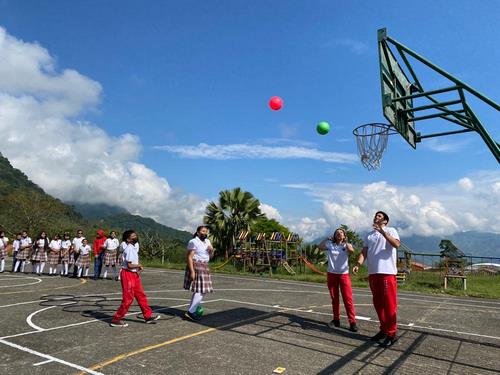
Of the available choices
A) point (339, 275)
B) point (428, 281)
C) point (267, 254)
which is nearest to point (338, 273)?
point (339, 275)

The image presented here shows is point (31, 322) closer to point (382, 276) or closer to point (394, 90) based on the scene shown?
point (382, 276)

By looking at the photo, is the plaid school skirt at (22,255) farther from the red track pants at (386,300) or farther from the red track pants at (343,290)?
the red track pants at (386,300)

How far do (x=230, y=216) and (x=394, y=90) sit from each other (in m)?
22.3

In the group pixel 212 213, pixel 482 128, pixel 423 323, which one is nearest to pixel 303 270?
pixel 212 213

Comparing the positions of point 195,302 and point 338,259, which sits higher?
point 338,259

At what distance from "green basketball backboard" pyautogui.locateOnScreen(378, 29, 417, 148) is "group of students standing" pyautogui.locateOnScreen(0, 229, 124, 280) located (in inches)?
441

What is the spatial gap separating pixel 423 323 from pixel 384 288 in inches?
108

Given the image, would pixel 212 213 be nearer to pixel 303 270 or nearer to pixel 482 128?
pixel 303 270

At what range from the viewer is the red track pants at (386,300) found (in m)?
6.47

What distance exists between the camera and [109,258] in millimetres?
15625

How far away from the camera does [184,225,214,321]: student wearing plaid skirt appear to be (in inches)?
310

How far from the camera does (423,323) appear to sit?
855 centimetres

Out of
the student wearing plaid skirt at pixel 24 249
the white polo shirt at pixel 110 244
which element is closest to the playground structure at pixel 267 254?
the white polo shirt at pixel 110 244

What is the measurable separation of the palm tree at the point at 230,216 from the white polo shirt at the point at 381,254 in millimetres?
22514
